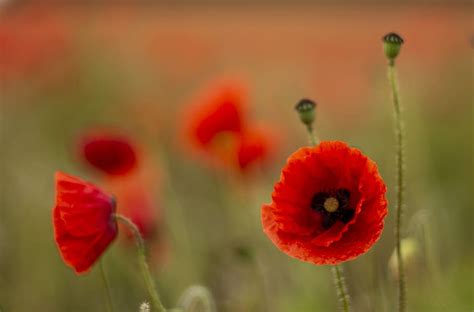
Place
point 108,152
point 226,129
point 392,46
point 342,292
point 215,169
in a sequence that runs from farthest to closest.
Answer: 1. point 215,169
2. point 226,129
3. point 108,152
4. point 392,46
5. point 342,292

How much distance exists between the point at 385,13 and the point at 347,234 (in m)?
6.64

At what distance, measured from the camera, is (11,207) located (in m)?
3.10

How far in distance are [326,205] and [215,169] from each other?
2088 mm

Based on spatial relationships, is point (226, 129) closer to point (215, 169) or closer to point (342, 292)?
point (215, 169)

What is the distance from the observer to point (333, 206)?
59.1 inches

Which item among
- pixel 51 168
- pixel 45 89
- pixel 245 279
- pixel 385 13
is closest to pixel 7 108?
pixel 51 168

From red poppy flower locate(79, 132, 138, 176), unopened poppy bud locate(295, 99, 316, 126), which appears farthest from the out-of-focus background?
unopened poppy bud locate(295, 99, 316, 126)

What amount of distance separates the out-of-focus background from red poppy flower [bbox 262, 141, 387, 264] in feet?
1.18

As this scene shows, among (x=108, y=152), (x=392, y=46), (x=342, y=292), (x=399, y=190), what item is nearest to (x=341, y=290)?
(x=342, y=292)

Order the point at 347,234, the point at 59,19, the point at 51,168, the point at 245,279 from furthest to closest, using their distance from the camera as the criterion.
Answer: the point at 59,19 → the point at 51,168 → the point at 245,279 → the point at 347,234

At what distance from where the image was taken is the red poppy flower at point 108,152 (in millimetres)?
2328

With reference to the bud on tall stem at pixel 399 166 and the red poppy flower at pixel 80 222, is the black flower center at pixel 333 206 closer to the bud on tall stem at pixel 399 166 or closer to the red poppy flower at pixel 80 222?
the bud on tall stem at pixel 399 166

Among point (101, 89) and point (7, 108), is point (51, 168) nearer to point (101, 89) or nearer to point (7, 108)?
point (7, 108)

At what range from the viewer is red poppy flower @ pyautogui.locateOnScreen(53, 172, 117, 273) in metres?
1.48
